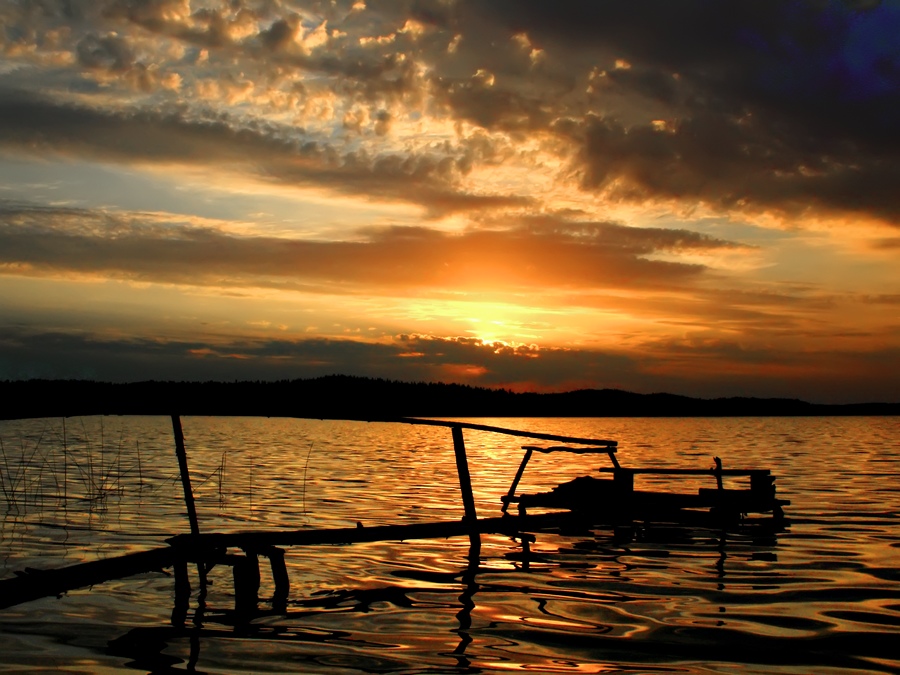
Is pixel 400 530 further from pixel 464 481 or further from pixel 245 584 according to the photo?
pixel 245 584

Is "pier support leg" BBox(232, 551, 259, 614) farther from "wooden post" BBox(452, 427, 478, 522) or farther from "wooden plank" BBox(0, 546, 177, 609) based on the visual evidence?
"wooden post" BBox(452, 427, 478, 522)

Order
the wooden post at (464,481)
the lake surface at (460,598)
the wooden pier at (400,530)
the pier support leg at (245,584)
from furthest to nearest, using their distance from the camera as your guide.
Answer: the wooden post at (464,481)
the pier support leg at (245,584)
the wooden pier at (400,530)
the lake surface at (460,598)

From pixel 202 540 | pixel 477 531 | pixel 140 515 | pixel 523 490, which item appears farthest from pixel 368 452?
pixel 202 540

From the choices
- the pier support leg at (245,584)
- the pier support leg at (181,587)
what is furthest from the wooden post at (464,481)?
the pier support leg at (181,587)

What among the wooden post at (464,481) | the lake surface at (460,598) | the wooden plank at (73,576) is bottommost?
the lake surface at (460,598)

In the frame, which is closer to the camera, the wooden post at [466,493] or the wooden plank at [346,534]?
the wooden plank at [346,534]

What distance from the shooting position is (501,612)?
38.3ft

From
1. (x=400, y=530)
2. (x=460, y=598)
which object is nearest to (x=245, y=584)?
(x=460, y=598)

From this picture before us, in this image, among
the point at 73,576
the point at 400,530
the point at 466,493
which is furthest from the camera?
the point at 466,493

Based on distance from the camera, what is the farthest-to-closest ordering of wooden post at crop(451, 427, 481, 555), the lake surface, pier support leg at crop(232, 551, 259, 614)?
1. wooden post at crop(451, 427, 481, 555)
2. pier support leg at crop(232, 551, 259, 614)
3. the lake surface

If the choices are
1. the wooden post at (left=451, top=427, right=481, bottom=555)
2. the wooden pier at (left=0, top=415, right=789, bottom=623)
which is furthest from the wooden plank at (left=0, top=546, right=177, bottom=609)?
the wooden post at (left=451, top=427, right=481, bottom=555)

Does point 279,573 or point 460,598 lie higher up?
point 279,573

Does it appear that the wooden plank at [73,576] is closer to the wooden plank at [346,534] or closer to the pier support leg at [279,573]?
the wooden plank at [346,534]

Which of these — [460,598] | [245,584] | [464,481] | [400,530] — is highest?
[464,481]
